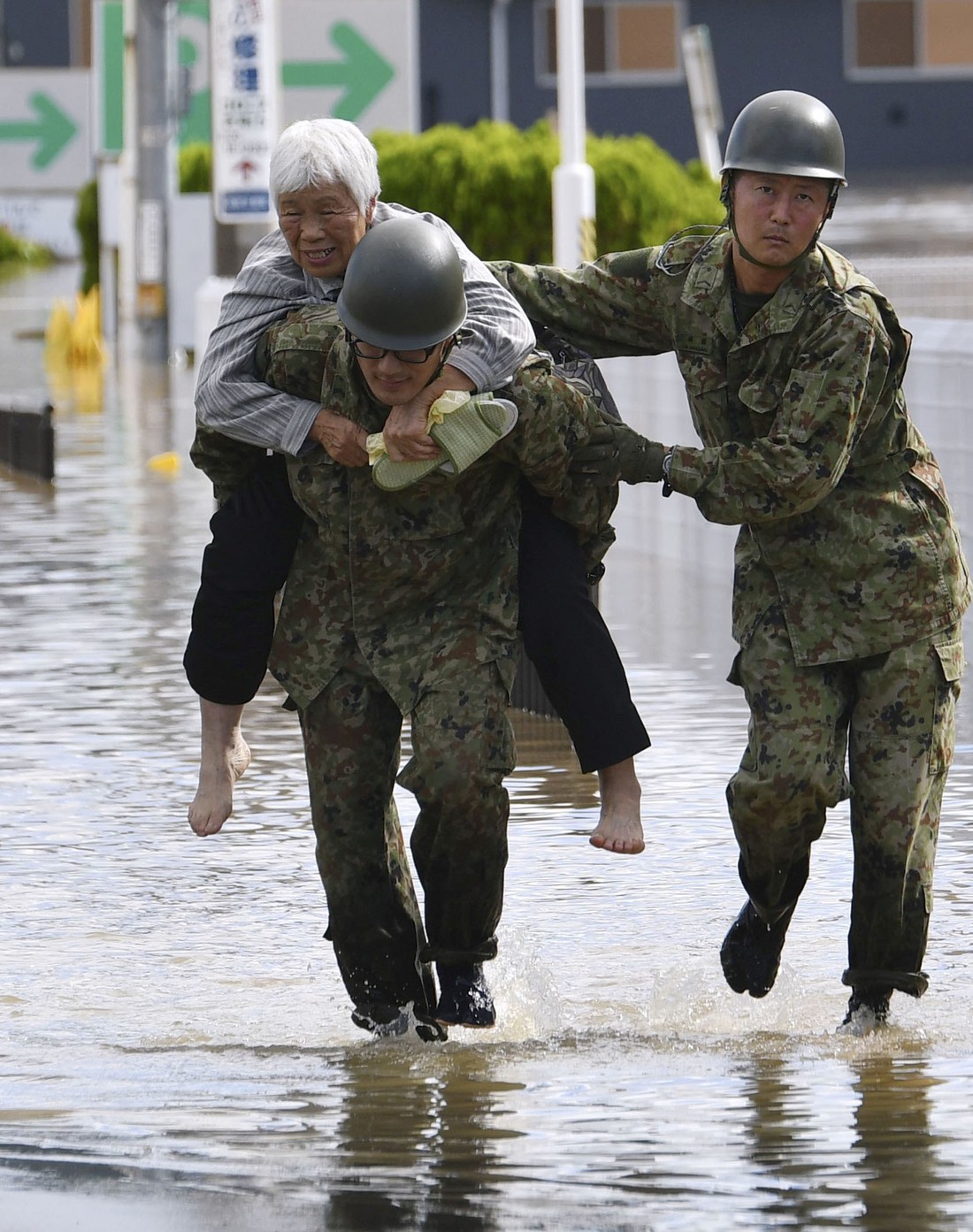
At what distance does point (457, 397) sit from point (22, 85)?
49.4 meters

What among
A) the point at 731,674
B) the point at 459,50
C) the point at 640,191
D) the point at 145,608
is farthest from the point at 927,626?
the point at 459,50

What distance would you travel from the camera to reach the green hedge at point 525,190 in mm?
22797

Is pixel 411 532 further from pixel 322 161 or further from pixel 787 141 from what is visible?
pixel 787 141

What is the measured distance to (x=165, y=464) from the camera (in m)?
16.0

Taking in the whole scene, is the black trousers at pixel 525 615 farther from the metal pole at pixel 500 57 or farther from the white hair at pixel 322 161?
the metal pole at pixel 500 57

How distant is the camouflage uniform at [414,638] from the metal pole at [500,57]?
47.2m

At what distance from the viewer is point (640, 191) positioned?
22.7m

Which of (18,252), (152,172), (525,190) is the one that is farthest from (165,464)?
(18,252)

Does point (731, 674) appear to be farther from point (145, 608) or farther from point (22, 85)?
point (22, 85)

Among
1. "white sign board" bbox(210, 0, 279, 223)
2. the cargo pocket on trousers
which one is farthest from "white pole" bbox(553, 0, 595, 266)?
the cargo pocket on trousers

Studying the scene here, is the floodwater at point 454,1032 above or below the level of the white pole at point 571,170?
below

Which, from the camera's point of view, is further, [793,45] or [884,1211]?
[793,45]

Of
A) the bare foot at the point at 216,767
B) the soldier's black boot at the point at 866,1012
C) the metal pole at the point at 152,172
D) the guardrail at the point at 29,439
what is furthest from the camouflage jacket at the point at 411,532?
the metal pole at the point at 152,172

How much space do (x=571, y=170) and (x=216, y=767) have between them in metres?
14.4
